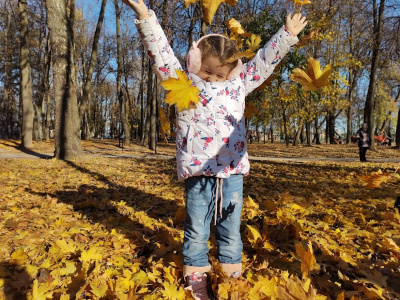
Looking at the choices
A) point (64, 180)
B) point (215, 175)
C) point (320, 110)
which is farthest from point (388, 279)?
point (320, 110)

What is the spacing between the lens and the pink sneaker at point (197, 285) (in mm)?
1597

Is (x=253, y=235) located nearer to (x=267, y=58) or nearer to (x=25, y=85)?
(x=267, y=58)

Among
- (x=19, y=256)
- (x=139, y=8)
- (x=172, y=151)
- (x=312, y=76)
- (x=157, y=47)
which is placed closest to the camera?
(x=139, y=8)

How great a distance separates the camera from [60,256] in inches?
79.2

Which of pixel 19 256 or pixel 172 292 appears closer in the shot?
pixel 172 292

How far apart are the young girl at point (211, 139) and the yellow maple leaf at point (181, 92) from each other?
62mm

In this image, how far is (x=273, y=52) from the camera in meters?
1.70

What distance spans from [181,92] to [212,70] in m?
0.25

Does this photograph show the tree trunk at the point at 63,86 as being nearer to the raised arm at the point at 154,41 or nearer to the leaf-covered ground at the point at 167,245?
the leaf-covered ground at the point at 167,245

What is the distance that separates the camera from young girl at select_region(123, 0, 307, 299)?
1618mm

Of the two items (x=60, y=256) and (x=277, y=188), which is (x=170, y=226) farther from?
(x=277, y=188)

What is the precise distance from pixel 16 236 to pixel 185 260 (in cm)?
151

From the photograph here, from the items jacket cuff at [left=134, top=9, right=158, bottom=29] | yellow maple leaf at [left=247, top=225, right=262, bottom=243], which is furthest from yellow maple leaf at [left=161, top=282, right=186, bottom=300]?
jacket cuff at [left=134, top=9, right=158, bottom=29]

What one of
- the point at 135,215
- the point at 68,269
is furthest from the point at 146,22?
the point at 135,215
